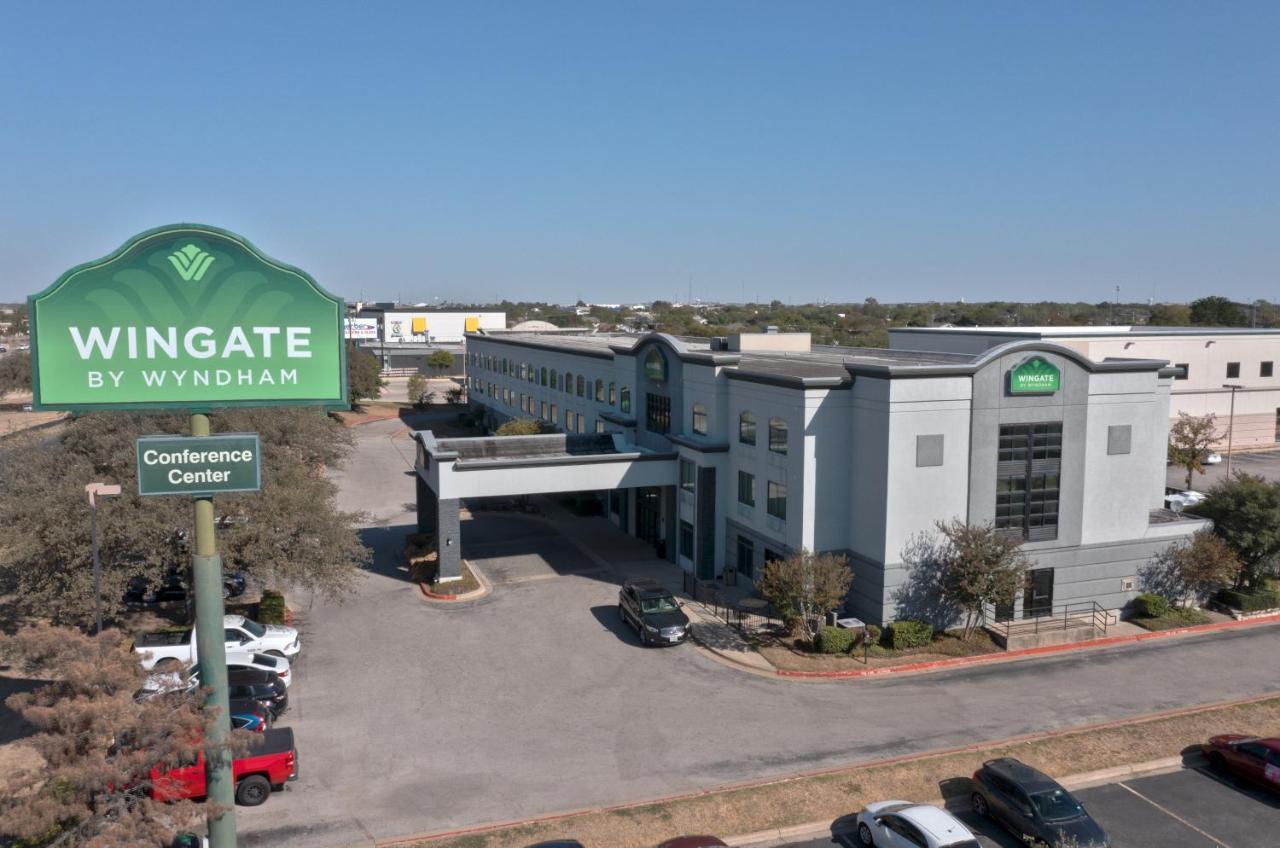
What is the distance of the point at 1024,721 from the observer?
24984 mm

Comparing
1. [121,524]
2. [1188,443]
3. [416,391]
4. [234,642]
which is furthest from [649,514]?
[416,391]

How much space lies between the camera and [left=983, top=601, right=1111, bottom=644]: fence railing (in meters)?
31.4

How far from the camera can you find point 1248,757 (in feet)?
70.8

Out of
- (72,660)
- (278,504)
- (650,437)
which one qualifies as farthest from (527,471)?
(72,660)

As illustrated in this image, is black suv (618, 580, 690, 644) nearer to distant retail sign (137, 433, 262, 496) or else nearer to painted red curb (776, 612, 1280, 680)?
painted red curb (776, 612, 1280, 680)

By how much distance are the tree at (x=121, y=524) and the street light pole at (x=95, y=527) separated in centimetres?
32

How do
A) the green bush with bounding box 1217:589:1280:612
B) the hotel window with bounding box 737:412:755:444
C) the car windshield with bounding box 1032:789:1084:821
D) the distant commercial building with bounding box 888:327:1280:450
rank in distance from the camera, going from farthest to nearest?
1. the distant commercial building with bounding box 888:327:1280:450
2. the hotel window with bounding box 737:412:755:444
3. the green bush with bounding box 1217:589:1280:612
4. the car windshield with bounding box 1032:789:1084:821

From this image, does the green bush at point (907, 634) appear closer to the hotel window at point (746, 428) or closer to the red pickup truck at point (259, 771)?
the hotel window at point (746, 428)

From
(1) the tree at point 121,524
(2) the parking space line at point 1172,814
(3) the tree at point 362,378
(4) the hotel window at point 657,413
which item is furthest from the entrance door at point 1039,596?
(3) the tree at point 362,378

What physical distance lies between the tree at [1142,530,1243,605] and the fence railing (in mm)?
2666

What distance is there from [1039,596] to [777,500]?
9.36m

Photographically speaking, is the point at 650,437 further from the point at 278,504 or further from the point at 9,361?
the point at 9,361

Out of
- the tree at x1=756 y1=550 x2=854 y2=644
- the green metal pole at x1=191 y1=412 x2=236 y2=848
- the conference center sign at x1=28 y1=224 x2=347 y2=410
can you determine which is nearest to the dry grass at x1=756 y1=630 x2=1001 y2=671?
the tree at x1=756 y1=550 x2=854 y2=644

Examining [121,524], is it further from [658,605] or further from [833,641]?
[833,641]
